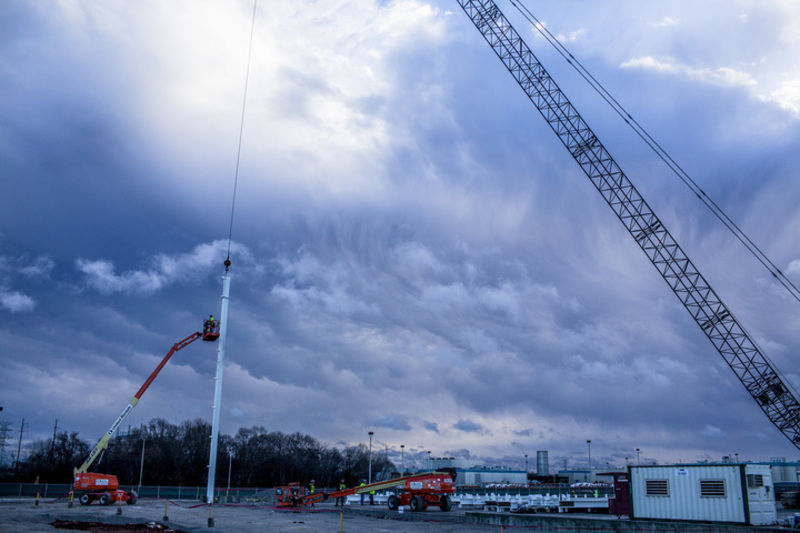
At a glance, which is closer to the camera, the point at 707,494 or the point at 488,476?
the point at 707,494

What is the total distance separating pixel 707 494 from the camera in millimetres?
32969

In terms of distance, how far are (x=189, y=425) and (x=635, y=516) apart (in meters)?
122

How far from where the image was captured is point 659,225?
6222 centimetres

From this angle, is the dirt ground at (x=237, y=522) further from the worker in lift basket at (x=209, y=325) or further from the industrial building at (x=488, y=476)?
the industrial building at (x=488, y=476)

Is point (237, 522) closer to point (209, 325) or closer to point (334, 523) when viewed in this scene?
point (334, 523)

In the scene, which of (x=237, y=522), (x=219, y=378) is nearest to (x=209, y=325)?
(x=219, y=378)

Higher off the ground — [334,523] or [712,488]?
[712,488]

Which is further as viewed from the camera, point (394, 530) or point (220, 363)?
point (220, 363)

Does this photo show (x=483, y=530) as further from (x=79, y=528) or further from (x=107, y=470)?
(x=107, y=470)

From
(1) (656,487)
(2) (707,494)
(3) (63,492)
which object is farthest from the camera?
(3) (63,492)

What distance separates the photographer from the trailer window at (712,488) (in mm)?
32531

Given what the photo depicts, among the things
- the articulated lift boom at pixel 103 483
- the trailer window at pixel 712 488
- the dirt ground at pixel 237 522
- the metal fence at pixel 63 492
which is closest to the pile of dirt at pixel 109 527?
the dirt ground at pixel 237 522

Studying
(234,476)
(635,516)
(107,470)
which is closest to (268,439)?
(234,476)

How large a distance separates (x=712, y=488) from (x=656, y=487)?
11.0ft
